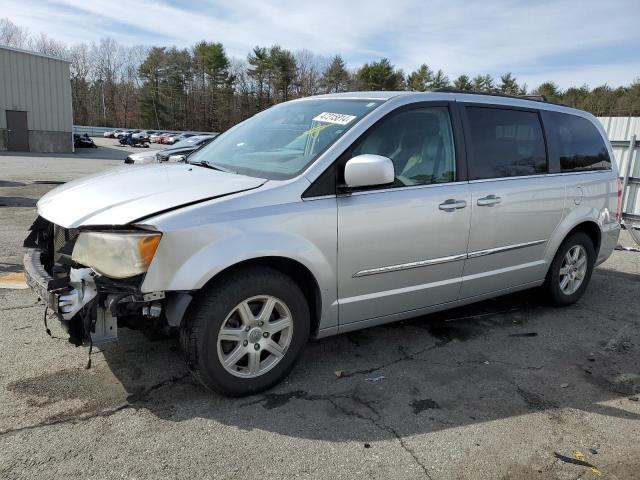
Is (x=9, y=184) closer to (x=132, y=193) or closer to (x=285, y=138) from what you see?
(x=285, y=138)

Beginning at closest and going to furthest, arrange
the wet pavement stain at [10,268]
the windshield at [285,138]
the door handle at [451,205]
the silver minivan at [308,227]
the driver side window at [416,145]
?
the silver minivan at [308,227], the windshield at [285,138], the driver side window at [416,145], the door handle at [451,205], the wet pavement stain at [10,268]

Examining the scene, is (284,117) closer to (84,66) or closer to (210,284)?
(210,284)

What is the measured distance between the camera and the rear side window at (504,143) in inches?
163

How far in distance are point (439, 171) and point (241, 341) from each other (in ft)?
6.33

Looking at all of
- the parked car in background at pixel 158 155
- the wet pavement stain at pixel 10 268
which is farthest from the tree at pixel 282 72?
the wet pavement stain at pixel 10 268

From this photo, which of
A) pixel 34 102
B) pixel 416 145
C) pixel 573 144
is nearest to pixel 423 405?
pixel 416 145

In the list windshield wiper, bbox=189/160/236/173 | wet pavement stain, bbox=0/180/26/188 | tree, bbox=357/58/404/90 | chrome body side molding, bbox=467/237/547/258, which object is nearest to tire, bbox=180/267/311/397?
windshield wiper, bbox=189/160/236/173

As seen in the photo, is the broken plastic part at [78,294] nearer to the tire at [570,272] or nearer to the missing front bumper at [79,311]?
the missing front bumper at [79,311]

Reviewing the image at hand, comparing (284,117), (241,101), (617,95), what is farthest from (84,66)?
(284,117)

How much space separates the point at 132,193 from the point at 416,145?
78.4 inches

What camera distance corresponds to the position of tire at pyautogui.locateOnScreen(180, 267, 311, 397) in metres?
2.92

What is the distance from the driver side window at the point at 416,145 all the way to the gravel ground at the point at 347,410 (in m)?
1.36

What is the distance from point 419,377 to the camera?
3.61 metres

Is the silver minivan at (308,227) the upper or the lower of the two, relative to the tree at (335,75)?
lower
